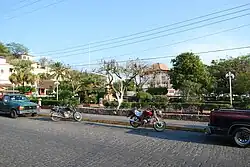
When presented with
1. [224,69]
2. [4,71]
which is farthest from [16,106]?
[4,71]

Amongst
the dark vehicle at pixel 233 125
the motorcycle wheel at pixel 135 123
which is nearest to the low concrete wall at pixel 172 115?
the motorcycle wheel at pixel 135 123

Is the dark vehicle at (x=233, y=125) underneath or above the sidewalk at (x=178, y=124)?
above

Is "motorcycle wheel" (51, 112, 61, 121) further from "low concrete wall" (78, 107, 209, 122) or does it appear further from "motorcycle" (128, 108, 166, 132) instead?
"low concrete wall" (78, 107, 209, 122)

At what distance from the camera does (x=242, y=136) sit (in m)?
10.1

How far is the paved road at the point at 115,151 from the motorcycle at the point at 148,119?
1.83m

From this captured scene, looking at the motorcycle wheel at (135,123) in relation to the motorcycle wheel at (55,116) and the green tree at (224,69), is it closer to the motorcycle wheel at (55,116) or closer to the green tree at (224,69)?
the motorcycle wheel at (55,116)

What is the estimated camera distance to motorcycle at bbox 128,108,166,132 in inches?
559

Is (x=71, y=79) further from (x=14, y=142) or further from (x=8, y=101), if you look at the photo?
(x=14, y=142)

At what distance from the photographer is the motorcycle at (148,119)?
14.2 meters

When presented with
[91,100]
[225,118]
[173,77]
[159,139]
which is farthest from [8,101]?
[173,77]

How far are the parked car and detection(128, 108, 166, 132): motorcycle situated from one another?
8624 mm

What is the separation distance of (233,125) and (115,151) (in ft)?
14.0

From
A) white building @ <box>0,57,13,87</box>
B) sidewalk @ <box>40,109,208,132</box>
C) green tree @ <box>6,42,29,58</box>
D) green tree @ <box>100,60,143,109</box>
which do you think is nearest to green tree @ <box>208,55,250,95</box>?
green tree @ <box>100,60,143,109</box>

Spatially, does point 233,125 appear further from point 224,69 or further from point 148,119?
point 224,69
